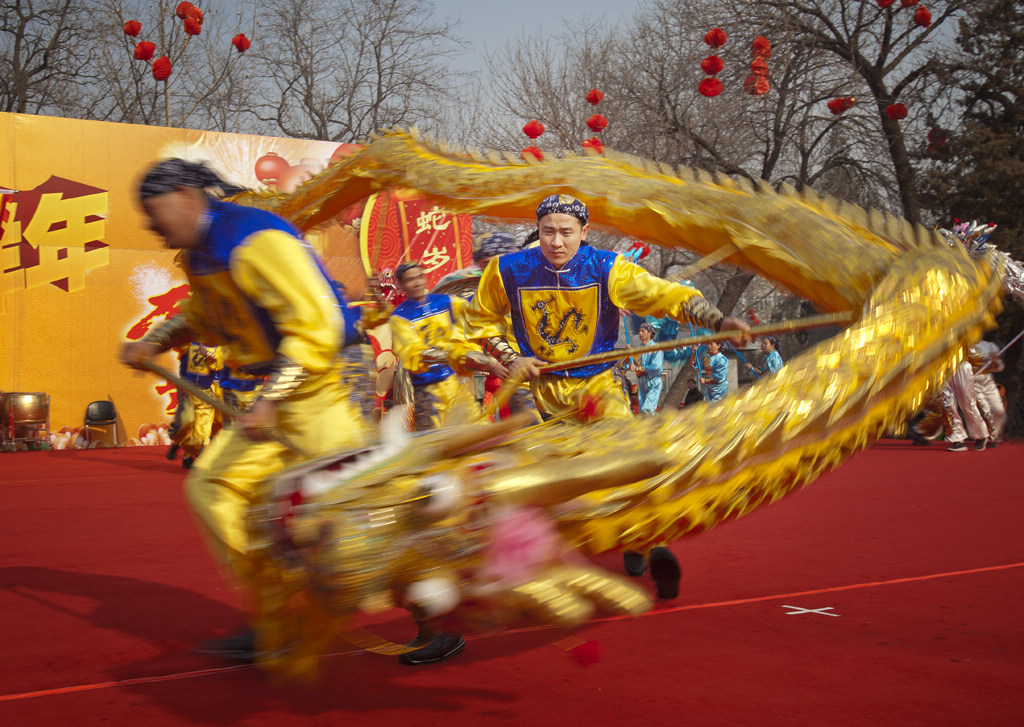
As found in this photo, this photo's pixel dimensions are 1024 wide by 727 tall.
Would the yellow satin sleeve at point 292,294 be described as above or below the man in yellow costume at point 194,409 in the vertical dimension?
above

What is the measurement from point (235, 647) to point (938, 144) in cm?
1457

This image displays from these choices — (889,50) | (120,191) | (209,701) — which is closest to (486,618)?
(209,701)

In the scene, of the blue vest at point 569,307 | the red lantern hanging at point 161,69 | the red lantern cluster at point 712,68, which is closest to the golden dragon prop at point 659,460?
the blue vest at point 569,307

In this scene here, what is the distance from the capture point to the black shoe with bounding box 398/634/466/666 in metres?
2.83

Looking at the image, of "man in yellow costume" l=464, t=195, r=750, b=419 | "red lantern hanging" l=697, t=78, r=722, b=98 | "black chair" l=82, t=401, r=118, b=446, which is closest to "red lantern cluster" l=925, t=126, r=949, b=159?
"red lantern hanging" l=697, t=78, r=722, b=98

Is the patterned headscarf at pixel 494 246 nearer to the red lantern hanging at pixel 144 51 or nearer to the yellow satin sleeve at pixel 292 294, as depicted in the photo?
the yellow satin sleeve at pixel 292 294

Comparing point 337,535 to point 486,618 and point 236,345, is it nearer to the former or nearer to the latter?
point 486,618

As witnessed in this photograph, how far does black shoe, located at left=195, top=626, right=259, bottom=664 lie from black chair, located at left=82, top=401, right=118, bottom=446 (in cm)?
1031

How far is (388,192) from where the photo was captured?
3961 millimetres

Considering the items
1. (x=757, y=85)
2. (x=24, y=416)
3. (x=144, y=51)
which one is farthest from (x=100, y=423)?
(x=757, y=85)

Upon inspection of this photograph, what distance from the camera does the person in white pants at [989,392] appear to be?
10.8 metres

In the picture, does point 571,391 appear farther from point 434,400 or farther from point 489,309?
point 434,400

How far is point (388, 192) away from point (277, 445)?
1.69m

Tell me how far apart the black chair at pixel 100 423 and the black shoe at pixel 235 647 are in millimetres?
10312
